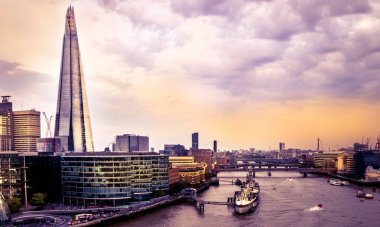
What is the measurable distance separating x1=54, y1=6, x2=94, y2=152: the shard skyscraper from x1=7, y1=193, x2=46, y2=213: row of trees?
354 ft

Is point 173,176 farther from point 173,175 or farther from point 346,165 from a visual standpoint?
point 346,165

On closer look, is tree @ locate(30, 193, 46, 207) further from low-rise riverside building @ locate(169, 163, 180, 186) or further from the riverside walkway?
low-rise riverside building @ locate(169, 163, 180, 186)

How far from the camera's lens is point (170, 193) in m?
102

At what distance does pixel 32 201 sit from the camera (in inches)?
3169

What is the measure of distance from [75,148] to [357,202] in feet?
430

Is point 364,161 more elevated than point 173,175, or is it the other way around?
point 173,175

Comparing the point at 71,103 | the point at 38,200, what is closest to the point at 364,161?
the point at 71,103

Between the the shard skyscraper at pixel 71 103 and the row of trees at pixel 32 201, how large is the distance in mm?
107811

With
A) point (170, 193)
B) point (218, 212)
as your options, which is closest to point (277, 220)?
point (218, 212)

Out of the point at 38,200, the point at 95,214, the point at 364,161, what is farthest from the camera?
the point at 364,161

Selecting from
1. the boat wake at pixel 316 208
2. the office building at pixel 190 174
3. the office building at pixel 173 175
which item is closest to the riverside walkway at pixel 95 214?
the office building at pixel 173 175

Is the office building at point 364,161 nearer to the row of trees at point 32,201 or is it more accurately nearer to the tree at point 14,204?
the row of trees at point 32,201

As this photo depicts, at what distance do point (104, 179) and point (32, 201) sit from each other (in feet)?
44.3

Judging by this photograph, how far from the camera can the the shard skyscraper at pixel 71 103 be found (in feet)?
618
